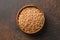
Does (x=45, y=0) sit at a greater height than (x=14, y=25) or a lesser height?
greater

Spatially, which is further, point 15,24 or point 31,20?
point 15,24

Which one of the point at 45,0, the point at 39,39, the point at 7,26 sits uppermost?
the point at 45,0

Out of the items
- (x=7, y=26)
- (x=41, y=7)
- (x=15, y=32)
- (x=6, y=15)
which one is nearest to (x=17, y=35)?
(x=15, y=32)

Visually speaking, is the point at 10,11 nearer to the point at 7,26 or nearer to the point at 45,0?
the point at 7,26

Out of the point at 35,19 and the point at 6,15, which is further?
the point at 6,15
